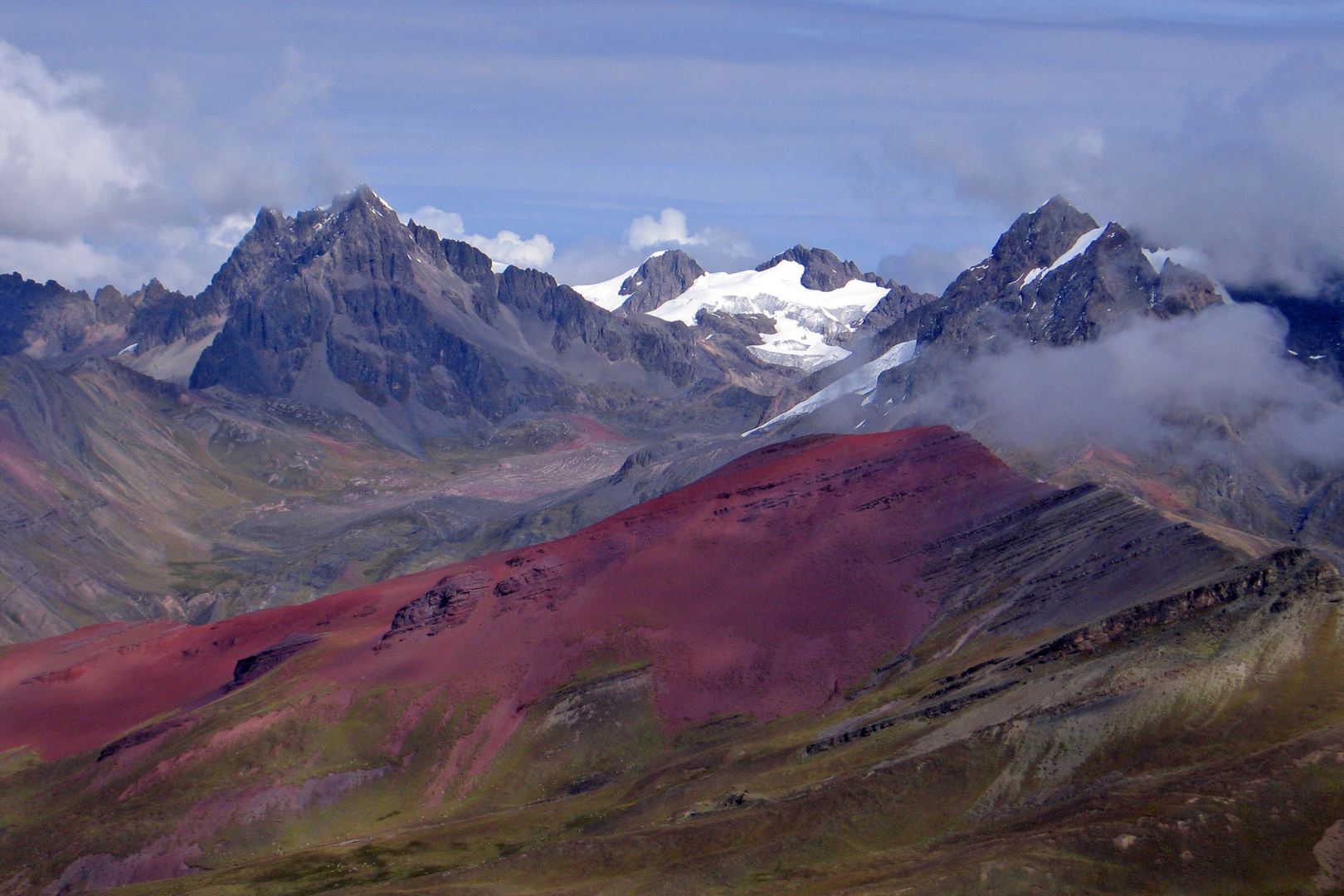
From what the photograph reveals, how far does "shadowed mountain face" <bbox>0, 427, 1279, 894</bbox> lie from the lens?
64312 millimetres

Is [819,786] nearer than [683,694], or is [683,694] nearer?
[819,786]

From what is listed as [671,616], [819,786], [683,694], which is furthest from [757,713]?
[819,786]

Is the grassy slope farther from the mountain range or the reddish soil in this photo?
the reddish soil

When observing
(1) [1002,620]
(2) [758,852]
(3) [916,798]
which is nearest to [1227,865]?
(3) [916,798]

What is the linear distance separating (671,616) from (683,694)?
10.6m

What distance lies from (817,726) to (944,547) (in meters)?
30.0

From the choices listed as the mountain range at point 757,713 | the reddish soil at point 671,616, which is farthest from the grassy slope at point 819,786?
the reddish soil at point 671,616

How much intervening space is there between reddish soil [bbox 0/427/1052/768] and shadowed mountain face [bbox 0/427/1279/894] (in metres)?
0.33

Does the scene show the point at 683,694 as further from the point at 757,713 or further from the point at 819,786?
the point at 819,786

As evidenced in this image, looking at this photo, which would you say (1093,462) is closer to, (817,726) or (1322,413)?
(1322,413)

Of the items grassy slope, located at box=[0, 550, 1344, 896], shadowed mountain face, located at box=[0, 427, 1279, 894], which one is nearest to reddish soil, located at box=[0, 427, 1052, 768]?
shadowed mountain face, located at box=[0, 427, 1279, 894]

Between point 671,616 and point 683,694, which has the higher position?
point 671,616

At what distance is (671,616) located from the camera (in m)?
104

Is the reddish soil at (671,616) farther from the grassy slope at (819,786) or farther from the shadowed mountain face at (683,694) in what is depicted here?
the grassy slope at (819,786)
